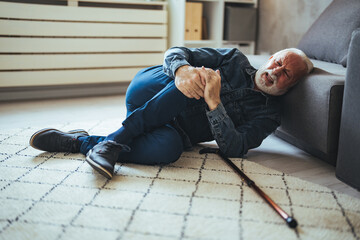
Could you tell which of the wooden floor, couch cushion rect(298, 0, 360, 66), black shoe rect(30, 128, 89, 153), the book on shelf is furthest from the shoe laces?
the book on shelf

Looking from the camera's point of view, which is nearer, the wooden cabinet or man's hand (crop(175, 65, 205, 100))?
man's hand (crop(175, 65, 205, 100))

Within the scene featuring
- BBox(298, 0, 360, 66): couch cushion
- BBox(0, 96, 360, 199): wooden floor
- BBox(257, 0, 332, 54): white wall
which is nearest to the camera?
BBox(0, 96, 360, 199): wooden floor

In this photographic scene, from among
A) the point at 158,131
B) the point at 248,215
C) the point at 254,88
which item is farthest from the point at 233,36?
the point at 248,215

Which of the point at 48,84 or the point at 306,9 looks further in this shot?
the point at 48,84

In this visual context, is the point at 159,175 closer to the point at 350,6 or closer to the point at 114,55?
the point at 350,6

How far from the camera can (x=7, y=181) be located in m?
1.31

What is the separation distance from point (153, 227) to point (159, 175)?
1.28 feet

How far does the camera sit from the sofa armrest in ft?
4.09

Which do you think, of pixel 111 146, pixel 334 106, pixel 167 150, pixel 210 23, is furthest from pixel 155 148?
pixel 210 23

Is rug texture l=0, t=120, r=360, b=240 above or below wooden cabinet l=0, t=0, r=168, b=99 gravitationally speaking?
below

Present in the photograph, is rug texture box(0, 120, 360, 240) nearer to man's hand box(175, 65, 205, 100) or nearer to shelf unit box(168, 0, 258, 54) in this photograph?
man's hand box(175, 65, 205, 100)

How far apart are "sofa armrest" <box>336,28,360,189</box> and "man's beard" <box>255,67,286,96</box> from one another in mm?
326

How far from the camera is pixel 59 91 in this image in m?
3.03

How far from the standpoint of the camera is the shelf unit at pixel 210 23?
308 cm
